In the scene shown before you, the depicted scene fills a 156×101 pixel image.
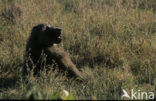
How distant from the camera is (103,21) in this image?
694 centimetres

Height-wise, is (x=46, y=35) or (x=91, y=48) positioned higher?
(x=46, y=35)

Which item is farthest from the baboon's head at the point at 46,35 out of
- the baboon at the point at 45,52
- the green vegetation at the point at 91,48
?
the green vegetation at the point at 91,48

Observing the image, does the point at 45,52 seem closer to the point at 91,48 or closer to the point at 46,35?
the point at 46,35

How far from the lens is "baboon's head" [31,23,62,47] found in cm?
507

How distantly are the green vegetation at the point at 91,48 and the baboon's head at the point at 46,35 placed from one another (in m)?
0.70

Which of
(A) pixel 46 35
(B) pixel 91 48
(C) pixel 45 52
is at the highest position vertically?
(A) pixel 46 35

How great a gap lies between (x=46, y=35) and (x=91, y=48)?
1404 mm

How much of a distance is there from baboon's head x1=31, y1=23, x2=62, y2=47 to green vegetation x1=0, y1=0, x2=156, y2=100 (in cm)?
70

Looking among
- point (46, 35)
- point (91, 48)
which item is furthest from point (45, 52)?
point (91, 48)

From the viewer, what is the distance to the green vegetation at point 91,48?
4.61 metres

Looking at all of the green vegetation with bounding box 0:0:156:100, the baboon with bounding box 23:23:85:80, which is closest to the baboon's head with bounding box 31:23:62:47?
the baboon with bounding box 23:23:85:80

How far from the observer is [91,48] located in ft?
20.2

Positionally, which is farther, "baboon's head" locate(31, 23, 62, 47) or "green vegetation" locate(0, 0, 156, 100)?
"baboon's head" locate(31, 23, 62, 47)

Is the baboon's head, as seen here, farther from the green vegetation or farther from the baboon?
the green vegetation
